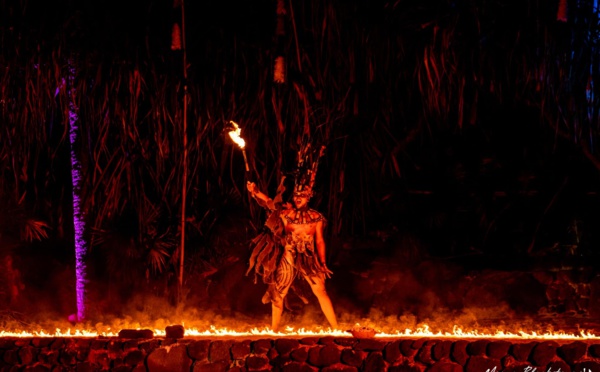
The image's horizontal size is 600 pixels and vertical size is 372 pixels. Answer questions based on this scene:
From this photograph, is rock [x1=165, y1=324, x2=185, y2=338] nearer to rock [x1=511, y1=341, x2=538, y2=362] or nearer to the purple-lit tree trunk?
the purple-lit tree trunk

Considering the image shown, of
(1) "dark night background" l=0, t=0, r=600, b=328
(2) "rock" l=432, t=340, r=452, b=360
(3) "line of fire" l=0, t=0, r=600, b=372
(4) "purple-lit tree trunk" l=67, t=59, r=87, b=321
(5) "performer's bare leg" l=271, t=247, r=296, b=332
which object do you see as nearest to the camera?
(2) "rock" l=432, t=340, r=452, b=360

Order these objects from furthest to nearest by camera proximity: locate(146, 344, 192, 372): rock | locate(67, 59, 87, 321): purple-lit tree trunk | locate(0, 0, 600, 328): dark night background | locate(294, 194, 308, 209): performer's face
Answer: locate(67, 59, 87, 321): purple-lit tree trunk, locate(0, 0, 600, 328): dark night background, locate(294, 194, 308, 209): performer's face, locate(146, 344, 192, 372): rock

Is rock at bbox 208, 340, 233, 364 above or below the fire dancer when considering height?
below

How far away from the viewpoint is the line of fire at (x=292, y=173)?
6727mm

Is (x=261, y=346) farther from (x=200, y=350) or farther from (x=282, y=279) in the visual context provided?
(x=282, y=279)

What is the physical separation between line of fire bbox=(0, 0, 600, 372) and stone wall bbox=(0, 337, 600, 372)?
0.03 m

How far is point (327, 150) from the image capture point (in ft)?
24.9

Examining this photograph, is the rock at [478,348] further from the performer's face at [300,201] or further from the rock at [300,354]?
the performer's face at [300,201]

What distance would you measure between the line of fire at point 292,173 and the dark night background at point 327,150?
0.07 ft

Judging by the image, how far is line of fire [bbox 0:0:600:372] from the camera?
22.1 feet

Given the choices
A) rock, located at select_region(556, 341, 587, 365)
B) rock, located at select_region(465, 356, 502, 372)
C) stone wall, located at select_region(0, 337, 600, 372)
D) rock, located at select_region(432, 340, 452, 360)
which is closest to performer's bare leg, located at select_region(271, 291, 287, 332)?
stone wall, located at select_region(0, 337, 600, 372)

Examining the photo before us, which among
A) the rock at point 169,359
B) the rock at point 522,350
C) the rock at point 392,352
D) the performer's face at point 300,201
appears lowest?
the rock at point 169,359

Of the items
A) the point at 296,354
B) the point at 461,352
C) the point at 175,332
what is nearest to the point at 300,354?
the point at 296,354

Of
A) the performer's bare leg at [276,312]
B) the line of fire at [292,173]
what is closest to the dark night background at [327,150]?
the line of fire at [292,173]
